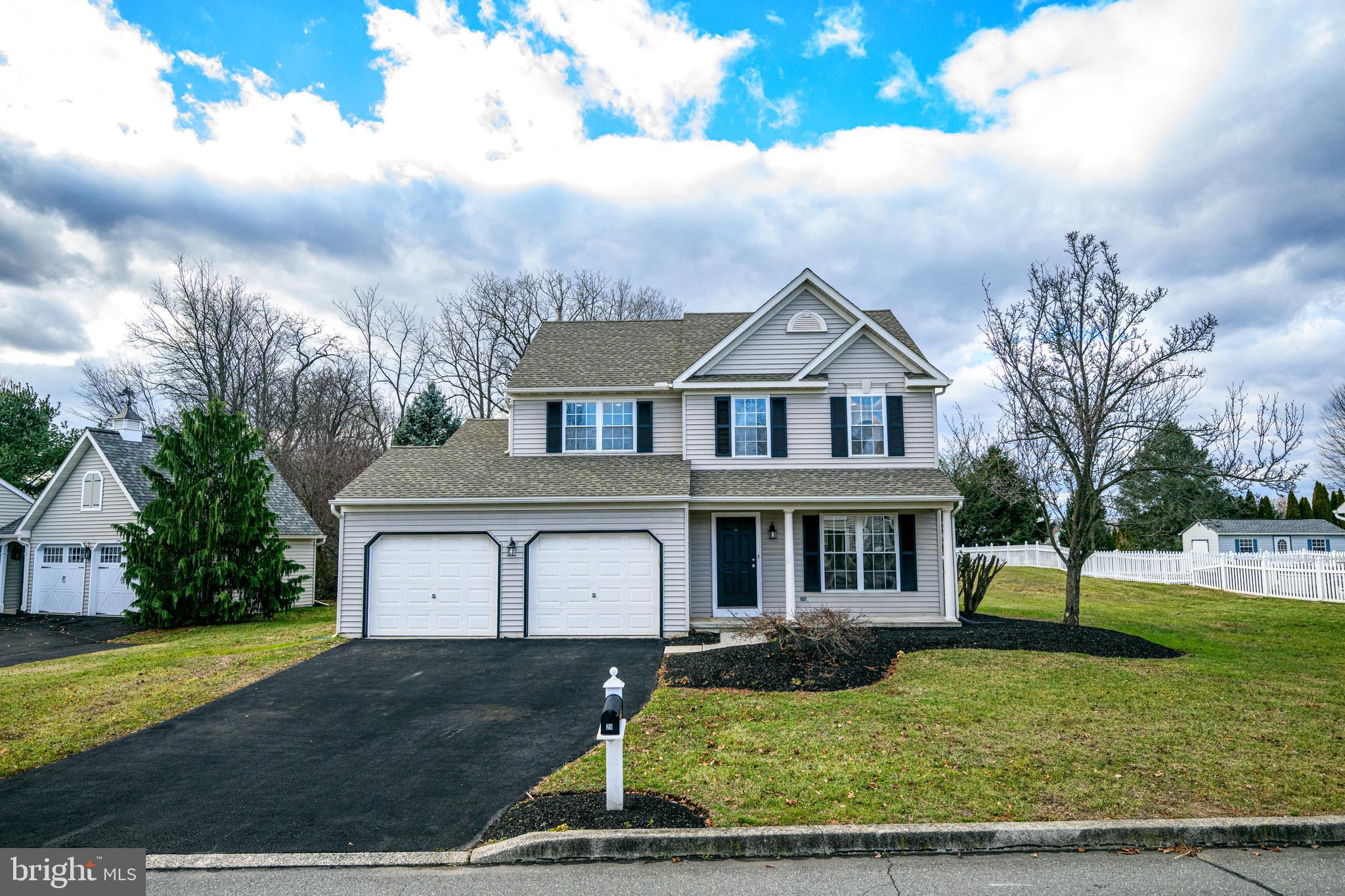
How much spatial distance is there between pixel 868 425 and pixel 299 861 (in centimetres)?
1425

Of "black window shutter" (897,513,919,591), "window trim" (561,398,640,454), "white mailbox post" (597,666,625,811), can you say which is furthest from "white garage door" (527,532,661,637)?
"white mailbox post" (597,666,625,811)

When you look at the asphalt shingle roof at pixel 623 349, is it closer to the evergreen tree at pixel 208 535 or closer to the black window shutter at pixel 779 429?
the black window shutter at pixel 779 429

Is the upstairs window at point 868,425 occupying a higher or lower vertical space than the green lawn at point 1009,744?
higher

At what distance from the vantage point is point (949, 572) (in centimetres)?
1570

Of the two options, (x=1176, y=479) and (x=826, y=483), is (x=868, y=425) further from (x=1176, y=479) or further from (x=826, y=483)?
(x=1176, y=479)

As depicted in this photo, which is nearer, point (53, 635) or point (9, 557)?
point (53, 635)

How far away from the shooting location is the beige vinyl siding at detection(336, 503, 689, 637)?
15.2 meters

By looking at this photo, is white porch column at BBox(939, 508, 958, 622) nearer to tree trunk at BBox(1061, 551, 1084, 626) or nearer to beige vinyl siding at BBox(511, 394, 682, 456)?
tree trunk at BBox(1061, 551, 1084, 626)

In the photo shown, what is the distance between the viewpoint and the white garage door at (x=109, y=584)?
23047 millimetres

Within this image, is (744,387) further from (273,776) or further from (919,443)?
(273,776)

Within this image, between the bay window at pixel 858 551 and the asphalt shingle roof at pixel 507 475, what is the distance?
360cm

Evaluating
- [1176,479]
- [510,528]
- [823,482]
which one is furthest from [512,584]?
[1176,479]

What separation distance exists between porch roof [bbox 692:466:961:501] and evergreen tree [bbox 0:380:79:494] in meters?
32.0

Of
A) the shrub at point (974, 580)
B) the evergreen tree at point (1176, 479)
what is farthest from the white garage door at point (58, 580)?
the evergreen tree at point (1176, 479)
